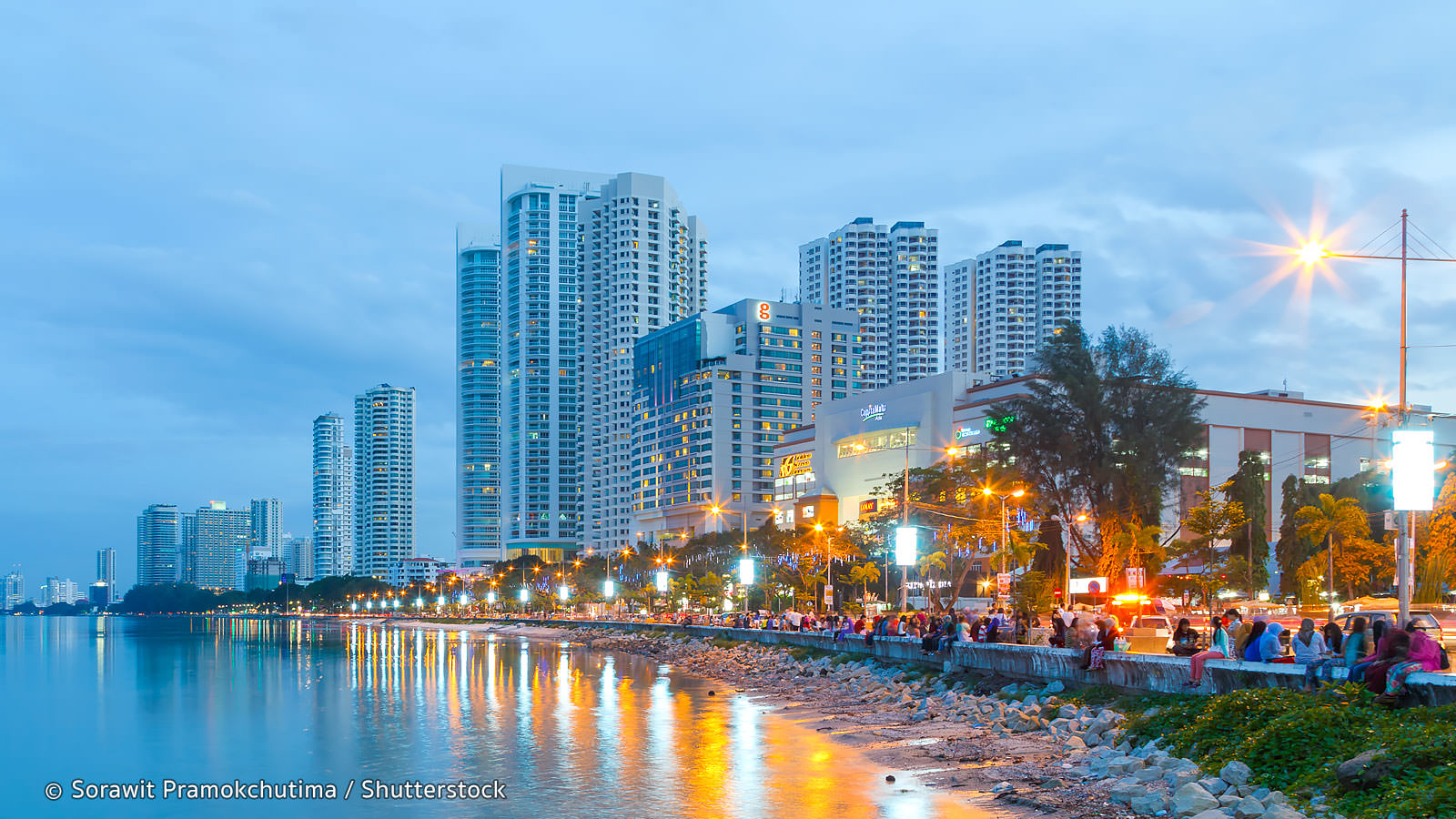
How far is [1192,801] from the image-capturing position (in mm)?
18047

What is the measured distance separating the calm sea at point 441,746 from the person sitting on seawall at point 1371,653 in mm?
7166

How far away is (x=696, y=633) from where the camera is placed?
3386 inches

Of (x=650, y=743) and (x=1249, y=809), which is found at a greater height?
(x=1249, y=809)

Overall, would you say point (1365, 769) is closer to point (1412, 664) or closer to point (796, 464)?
point (1412, 664)

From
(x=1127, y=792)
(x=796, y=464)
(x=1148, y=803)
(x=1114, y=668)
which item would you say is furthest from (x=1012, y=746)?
(x=796, y=464)

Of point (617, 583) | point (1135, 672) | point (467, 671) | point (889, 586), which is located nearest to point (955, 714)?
point (1135, 672)

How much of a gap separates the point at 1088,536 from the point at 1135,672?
180 ft

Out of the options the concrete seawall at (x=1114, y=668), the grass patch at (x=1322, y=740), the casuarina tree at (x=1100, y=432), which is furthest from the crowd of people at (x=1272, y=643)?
the casuarina tree at (x=1100, y=432)

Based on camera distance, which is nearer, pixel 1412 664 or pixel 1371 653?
pixel 1412 664

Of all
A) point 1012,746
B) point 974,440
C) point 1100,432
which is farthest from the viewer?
point 974,440

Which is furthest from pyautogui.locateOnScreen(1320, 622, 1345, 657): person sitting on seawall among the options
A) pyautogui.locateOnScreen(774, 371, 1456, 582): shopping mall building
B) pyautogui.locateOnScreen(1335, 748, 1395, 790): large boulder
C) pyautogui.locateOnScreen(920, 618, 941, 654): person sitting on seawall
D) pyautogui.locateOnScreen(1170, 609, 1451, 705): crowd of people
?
pyautogui.locateOnScreen(774, 371, 1456, 582): shopping mall building

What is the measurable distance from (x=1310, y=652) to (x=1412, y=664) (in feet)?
10.7

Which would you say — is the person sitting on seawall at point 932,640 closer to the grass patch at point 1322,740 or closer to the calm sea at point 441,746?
the calm sea at point 441,746

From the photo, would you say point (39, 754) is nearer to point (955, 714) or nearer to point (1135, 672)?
point (955, 714)
